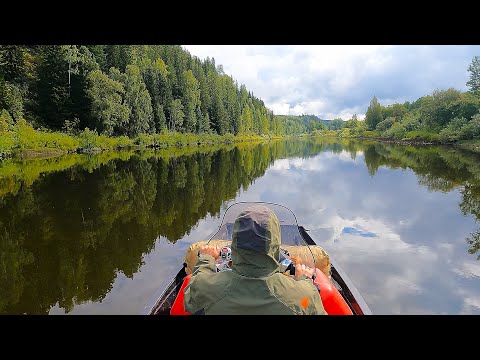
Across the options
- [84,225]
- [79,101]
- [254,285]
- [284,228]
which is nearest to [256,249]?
[254,285]

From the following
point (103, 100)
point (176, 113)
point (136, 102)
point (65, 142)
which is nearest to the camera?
point (65, 142)

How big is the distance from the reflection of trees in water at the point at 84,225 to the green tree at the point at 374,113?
3637 inches

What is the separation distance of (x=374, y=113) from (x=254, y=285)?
350 feet

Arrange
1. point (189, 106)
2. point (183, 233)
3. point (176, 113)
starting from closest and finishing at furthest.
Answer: point (183, 233)
point (176, 113)
point (189, 106)

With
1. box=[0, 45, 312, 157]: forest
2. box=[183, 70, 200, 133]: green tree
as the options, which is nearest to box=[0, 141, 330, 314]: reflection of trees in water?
box=[0, 45, 312, 157]: forest

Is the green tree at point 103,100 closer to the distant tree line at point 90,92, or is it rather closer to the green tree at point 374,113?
the distant tree line at point 90,92

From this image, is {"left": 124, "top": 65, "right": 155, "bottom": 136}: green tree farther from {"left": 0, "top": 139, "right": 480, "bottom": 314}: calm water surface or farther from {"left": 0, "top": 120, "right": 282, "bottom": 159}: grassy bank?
{"left": 0, "top": 139, "right": 480, "bottom": 314}: calm water surface

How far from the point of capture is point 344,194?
1438 cm

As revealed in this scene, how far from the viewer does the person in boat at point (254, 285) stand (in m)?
2.05

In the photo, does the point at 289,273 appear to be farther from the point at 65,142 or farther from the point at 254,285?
the point at 65,142

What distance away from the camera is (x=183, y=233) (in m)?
8.52
